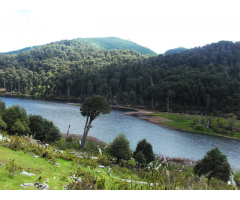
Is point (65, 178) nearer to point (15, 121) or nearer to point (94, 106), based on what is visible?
point (94, 106)

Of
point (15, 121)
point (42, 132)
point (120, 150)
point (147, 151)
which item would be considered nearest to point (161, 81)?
point (147, 151)

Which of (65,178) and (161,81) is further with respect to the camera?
(161,81)

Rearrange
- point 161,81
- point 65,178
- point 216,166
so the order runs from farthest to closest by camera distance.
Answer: point 161,81
point 216,166
point 65,178

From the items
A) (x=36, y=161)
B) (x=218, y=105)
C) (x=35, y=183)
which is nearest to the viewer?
(x=35, y=183)

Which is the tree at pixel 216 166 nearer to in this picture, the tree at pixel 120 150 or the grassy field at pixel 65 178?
the grassy field at pixel 65 178

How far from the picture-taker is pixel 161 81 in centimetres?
10756

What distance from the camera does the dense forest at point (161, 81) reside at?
278 feet

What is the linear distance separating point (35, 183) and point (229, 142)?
1824 inches

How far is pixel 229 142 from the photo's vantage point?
39281 mm

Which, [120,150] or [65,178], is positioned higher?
[65,178]

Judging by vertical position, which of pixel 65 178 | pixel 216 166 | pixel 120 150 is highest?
pixel 65 178

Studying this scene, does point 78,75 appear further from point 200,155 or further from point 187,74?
point 200,155

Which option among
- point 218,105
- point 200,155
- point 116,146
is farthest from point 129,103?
point 116,146

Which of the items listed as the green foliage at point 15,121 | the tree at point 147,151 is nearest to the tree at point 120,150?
the tree at point 147,151
